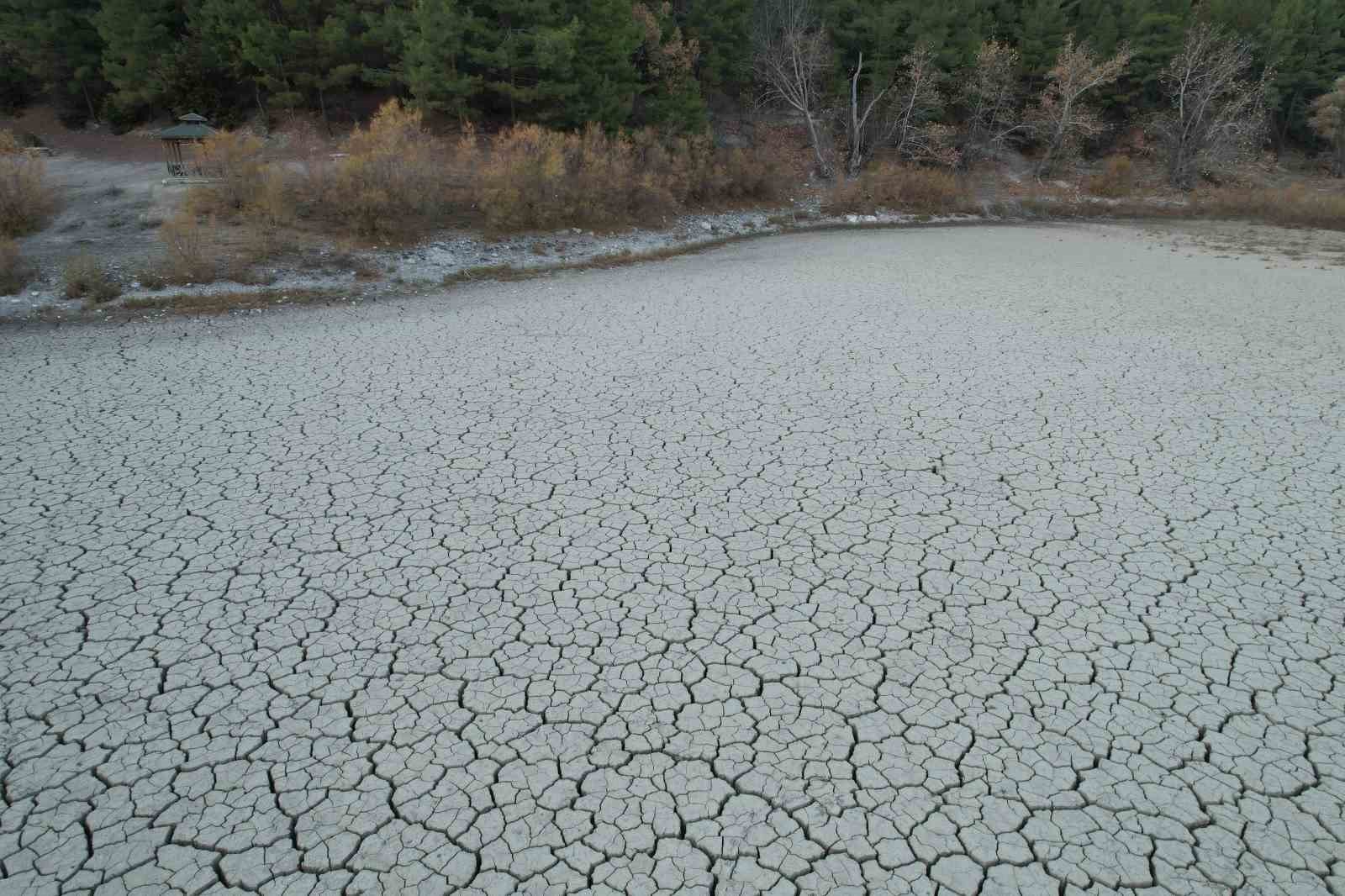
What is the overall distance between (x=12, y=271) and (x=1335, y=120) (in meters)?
41.3

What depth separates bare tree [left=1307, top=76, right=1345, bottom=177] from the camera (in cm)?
A: 2847

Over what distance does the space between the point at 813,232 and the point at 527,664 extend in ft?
53.9

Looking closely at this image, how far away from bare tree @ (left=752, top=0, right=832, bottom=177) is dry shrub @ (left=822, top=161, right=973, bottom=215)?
379 cm

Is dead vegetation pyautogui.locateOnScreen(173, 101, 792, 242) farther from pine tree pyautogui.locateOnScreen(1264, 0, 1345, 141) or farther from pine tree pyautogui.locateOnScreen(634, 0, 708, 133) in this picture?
pine tree pyautogui.locateOnScreen(1264, 0, 1345, 141)

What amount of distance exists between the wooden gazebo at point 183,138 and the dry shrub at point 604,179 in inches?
243

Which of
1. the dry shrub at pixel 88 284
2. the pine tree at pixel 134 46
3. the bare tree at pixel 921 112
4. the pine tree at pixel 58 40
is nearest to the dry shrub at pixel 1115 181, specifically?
the bare tree at pixel 921 112

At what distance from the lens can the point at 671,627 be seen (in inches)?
147

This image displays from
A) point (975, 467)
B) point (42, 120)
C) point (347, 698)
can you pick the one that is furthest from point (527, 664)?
point (42, 120)

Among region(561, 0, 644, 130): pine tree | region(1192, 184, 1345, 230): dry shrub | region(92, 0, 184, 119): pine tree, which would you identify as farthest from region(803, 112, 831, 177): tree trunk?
region(92, 0, 184, 119): pine tree

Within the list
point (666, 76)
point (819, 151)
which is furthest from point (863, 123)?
point (666, 76)

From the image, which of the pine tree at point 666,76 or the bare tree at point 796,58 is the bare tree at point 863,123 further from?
the pine tree at point 666,76

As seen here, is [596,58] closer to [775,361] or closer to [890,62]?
[890,62]

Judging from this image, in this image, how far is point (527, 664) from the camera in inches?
137

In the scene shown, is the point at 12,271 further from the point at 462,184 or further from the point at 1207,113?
the point at 1207,113
